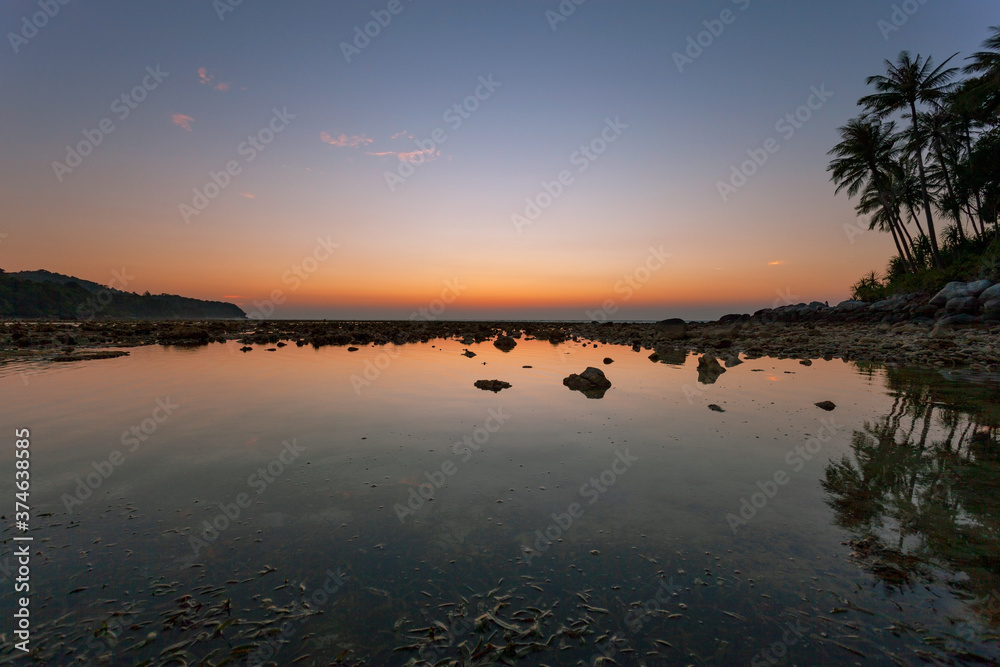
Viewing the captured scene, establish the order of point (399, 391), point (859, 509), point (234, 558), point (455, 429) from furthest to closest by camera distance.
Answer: point (399, 391) < point (455, 429) < point (859, 509) < point (234, 558)

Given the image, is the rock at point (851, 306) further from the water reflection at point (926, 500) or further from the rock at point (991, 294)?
the water reflection at point (926, 500)

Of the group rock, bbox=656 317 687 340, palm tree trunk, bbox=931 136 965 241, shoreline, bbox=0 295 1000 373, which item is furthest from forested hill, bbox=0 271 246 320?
palm tree trunk, bbox=931 136 965 241

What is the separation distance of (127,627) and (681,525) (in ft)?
13.5

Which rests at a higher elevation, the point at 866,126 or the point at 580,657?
the point at 866,126

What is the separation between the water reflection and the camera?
10.2 ft

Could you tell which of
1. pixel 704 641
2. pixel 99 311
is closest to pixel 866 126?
pixel 704 641

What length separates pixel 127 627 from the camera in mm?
2455

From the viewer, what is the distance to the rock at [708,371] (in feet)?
40.7

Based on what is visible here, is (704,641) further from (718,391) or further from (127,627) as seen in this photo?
(718,391)

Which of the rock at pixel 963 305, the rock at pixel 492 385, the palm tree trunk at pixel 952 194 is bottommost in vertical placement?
the rock at pixel 492 385
